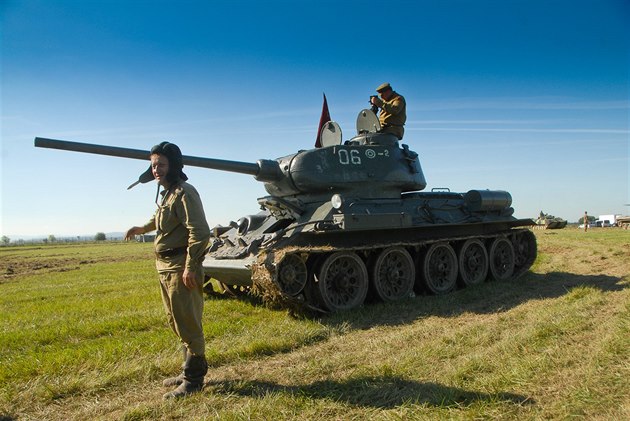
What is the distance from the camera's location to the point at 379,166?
10.6m

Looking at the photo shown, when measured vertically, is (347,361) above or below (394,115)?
below

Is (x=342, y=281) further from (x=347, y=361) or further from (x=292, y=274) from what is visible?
(x=347, y=361)

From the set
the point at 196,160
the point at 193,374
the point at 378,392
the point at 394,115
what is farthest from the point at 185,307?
the point at 394,115

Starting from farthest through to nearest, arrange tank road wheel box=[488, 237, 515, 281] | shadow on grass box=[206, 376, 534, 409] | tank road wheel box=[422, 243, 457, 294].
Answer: tank road wheel box=[488, 237, 515, 281] < tank road wheel box=[422, 243, 457, 294] < shadow on grass box=[206, 376, 534, 409]

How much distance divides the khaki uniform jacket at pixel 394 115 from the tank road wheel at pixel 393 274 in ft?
9.80

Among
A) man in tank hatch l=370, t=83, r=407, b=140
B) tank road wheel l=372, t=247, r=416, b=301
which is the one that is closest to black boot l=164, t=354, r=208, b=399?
tank road wheel l=372, t=247, r=416, b=301

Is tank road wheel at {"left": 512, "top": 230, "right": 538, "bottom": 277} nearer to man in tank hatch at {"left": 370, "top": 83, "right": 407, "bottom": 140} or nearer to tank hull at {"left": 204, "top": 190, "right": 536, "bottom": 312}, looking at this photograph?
tank hull at {"left": 204, "top": 190, "right": 536, "bottom": 312}

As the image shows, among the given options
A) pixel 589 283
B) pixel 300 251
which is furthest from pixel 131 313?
pixel 589 283

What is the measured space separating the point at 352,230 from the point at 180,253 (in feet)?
15.0

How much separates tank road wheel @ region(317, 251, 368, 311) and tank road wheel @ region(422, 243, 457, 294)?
1.99 m

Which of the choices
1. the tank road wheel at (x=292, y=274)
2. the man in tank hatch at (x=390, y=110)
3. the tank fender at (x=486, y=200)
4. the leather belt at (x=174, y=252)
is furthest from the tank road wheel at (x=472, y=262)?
the leather belt at (x=174, y=252)

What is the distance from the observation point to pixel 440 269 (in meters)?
11.1

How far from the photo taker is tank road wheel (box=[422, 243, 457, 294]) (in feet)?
35.3

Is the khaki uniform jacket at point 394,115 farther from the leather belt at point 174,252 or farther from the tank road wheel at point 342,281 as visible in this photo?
the leather belt at point 174,252
